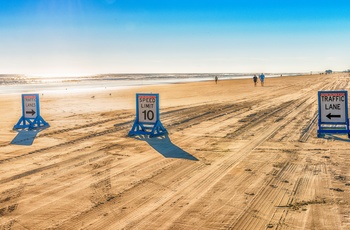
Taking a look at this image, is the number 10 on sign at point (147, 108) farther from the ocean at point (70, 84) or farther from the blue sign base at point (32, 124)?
the ocean at point (70, 84)

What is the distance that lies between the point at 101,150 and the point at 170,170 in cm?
275

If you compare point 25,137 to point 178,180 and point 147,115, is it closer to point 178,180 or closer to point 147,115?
point 147,115

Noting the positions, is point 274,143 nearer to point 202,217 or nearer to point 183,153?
point 183,153

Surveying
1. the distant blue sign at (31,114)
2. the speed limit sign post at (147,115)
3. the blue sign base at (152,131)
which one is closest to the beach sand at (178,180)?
the blue sign base at (152,131)

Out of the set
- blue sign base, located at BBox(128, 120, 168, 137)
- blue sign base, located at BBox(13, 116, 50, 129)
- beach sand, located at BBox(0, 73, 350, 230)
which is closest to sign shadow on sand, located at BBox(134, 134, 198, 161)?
beach sand, located at BBox(0, 73, 350, 230)

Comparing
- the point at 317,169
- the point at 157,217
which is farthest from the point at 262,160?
the point at 157,217

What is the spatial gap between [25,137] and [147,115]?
13.3 feet

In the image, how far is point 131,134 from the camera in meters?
11.6

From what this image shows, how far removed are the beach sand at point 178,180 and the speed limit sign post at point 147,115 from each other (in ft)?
1.55

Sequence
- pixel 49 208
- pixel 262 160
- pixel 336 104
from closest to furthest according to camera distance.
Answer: pixel 49 208 → pixel 262 160 → pixel 336 104

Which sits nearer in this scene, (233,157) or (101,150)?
(233,157)

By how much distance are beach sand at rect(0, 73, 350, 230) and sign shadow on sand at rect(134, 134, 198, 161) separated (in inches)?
1.0

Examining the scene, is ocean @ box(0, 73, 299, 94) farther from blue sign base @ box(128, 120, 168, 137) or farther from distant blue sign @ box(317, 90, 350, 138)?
distant blue sign @ box(317, 90, 350, 138)

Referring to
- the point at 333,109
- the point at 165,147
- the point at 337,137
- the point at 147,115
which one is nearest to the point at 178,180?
the point at 165,147
